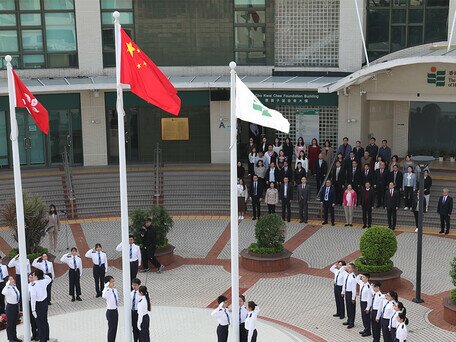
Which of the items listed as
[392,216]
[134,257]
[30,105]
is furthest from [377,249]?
[30,105]

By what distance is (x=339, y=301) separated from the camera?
20.1m

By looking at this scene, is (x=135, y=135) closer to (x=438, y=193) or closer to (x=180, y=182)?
(x=180, y=182)

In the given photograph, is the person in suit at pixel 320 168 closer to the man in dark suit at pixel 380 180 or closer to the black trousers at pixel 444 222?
the man in dark suit at pixel 380 180

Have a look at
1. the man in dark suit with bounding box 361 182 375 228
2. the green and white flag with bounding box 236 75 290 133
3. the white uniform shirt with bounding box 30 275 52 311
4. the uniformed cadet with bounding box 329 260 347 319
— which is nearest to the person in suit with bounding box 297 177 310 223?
the man in dark suit with bounding box 361 182 375 228

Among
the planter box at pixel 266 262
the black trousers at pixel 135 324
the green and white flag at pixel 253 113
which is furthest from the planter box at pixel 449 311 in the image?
the black trousers at pixel 135 324

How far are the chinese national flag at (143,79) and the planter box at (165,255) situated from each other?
964 centimetres

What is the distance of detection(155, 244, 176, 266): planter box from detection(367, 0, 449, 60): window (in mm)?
13898

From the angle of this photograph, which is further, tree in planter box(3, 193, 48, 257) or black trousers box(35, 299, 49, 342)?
tree in planter box(3, 193, 48, 257)

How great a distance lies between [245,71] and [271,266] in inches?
505

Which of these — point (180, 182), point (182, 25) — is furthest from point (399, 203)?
Answer: point (182, 25)

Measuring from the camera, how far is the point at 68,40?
33938 mm

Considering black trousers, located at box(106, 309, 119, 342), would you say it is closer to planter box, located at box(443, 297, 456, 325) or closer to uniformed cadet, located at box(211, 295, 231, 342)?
uniformed cadet, located at box(211, 295, 231, 342)

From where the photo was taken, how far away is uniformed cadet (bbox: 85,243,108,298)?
71.6 feet

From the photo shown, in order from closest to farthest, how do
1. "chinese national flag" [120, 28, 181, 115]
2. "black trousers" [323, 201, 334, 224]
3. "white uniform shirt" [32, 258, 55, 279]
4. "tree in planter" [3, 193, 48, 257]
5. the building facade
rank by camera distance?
"chinese national flag" [120, 28, 181, 115]
"white uniform shirt" [32, 258, 55, 279]
"tree in planter" [3, 193, 48, 257]
"black trousers" [323, 201, 334, 224]
the building facade
